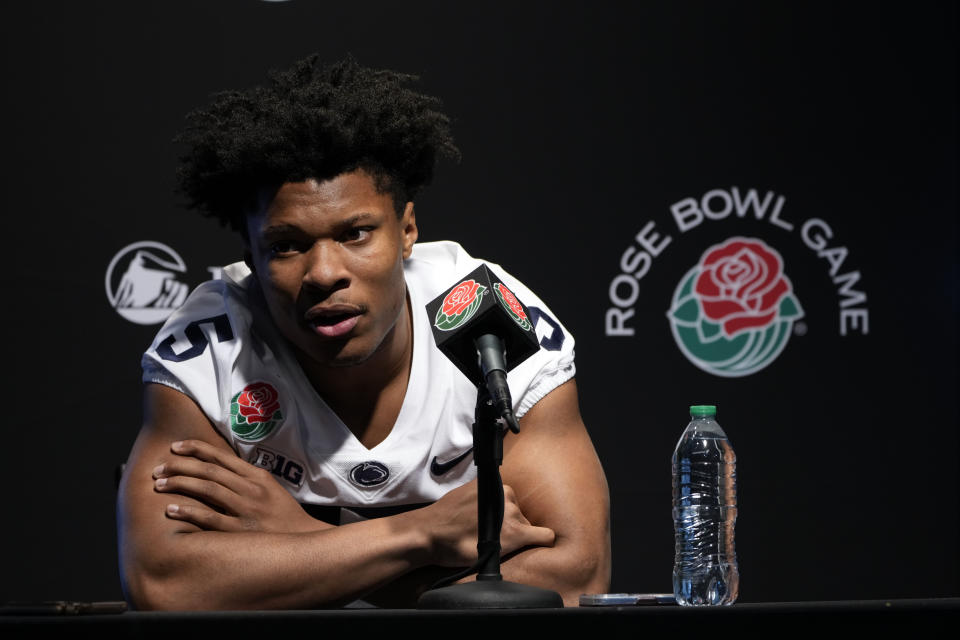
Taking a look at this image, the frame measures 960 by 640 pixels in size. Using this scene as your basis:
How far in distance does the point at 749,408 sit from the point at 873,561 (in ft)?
1.46

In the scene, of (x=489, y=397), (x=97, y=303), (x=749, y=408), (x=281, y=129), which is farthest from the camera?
(x=749, y=408)

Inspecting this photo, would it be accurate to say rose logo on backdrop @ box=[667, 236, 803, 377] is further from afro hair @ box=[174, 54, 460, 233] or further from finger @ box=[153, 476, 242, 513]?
finger @ box=[153, 476, 242, 513]

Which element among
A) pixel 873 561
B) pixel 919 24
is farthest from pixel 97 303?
pixel 919 24

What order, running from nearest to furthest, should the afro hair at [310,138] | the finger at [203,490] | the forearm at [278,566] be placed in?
the forearm at [278,566]
the finger at [203,490]
the afro hair at [310,138]

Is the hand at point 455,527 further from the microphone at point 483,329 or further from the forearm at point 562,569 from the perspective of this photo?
the microphone at point 483,329

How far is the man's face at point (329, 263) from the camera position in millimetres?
1854

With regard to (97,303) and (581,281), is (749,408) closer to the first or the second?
(581,281)

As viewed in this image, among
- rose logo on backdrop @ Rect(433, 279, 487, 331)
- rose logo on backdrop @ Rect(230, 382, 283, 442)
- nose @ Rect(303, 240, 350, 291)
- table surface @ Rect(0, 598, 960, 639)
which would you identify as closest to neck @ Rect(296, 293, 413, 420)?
rose logo on backdrop @ Rect(230, 382, 283, 442)

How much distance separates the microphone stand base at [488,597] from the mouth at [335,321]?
28.1 inches

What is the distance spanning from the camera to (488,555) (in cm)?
126

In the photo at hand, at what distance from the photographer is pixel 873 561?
261 cm

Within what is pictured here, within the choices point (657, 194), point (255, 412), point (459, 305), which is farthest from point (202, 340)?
point (657, 194)

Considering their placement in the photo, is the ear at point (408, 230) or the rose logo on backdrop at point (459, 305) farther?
the ear at point (408, 230)

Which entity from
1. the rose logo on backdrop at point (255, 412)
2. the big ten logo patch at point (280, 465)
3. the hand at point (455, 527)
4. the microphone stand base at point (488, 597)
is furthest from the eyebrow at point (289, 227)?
the microphone stand base at point (488, 597)
